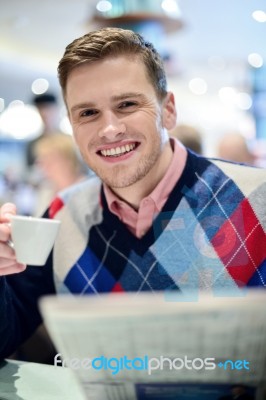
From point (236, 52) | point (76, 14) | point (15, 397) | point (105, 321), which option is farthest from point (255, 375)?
point (236, 52)

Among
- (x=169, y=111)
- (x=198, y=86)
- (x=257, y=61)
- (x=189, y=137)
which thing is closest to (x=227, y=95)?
(x=198, y=86)

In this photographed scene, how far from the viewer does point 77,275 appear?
1199 millimetres

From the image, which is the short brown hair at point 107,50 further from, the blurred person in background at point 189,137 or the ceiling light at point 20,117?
the ceiling light at point 20,117

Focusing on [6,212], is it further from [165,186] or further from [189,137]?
[189,137]

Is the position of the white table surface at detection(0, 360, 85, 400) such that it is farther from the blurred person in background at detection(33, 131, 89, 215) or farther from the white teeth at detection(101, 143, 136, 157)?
the blurred person in background at detection(33, 131, 89, 215)

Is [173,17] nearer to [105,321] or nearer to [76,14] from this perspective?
[76,14]

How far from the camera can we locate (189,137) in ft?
8.09

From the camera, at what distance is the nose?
3.59ft

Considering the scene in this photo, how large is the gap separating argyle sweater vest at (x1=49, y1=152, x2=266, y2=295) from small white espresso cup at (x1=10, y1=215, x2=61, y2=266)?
27 centimetres

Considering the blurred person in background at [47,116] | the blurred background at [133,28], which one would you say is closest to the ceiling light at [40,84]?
the blurred background at [133,28]

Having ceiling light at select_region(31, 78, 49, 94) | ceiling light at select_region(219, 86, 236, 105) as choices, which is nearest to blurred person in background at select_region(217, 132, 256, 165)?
ceiling light at select_region(31, 78, 49, 94)

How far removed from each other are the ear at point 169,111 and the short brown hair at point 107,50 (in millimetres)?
87

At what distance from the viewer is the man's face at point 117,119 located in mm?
1079

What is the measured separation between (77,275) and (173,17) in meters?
3.29
